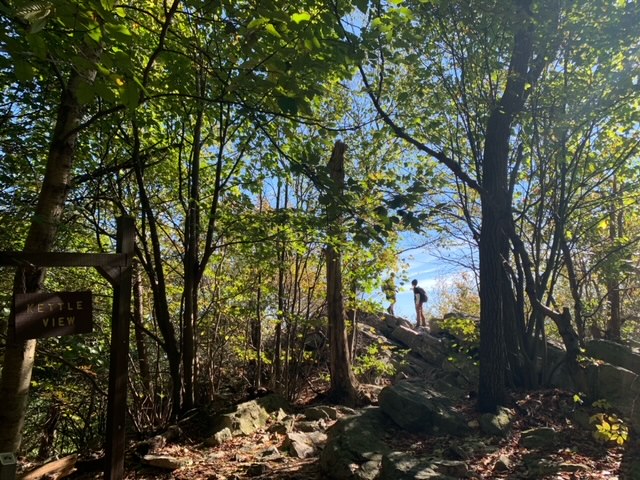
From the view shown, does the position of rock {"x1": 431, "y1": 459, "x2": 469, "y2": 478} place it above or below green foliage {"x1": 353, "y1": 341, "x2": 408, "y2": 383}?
below

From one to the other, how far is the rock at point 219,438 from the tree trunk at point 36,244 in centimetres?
292

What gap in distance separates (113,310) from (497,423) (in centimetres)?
532

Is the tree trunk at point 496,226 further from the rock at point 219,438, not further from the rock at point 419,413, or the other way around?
the rock at point 219,438

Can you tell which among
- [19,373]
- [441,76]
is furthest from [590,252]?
[19,373]

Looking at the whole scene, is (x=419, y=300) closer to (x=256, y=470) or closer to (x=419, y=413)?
(x=419, y=413)

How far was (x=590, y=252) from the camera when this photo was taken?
11.2 metres

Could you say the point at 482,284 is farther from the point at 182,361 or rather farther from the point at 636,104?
the point at 182,361

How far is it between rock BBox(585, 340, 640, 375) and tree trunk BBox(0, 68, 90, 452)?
951 centimetres

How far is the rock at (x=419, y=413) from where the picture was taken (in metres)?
6.12

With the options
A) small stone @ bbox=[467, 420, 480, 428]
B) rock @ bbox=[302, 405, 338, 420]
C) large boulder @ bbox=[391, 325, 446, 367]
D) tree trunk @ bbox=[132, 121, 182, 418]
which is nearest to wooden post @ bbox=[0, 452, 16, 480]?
tree trunk @ bbox=[132, 121, 182, 418]

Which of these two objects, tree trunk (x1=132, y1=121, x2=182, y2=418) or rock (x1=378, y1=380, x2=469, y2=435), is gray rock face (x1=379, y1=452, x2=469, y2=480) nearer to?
rock (x1=378, y1=380, x2=469, y2=435)

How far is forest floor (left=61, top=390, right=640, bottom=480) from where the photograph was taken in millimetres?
4672

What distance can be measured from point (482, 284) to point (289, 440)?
12.7 ft

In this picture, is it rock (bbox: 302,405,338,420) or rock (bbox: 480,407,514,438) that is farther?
rock (bbox: 302,405,338,420)
